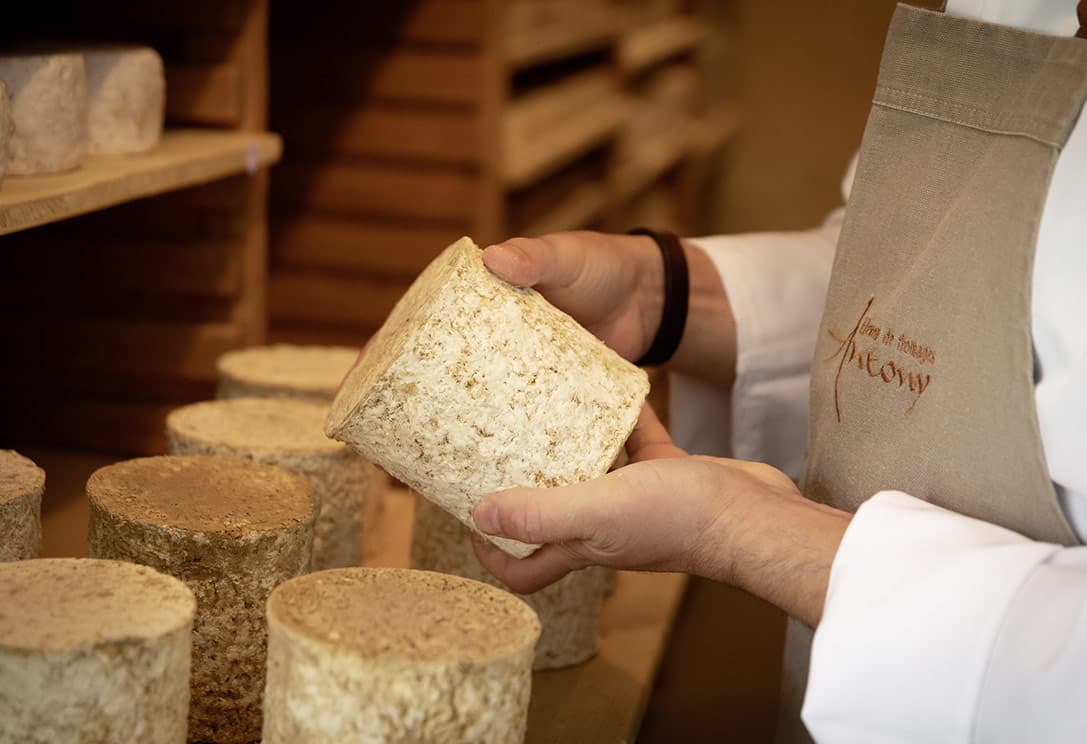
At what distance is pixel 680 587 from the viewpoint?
1813 mm

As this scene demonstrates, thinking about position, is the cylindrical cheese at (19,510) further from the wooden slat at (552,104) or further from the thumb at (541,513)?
the wooden slat at (552,104)

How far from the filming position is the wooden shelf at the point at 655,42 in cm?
404

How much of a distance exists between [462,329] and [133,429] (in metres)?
1.01

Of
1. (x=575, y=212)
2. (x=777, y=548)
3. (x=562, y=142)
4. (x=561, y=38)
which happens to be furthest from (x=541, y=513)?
(x=575, y=212)

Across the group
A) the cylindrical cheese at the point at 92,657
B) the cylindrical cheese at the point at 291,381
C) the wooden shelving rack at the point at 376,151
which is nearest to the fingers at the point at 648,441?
the cylindrical cheese at the point at 291,381

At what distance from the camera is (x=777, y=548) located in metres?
1.11

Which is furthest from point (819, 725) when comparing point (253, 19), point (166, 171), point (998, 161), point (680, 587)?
point (253, 19)

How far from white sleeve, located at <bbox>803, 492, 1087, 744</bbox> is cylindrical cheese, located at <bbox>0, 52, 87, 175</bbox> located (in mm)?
916

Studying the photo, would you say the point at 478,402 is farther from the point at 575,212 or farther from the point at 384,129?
the point at 575,212

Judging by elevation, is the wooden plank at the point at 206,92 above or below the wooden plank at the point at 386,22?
below

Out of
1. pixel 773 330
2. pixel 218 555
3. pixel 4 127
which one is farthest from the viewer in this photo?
pixel 773 330

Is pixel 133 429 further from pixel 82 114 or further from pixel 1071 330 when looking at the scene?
pixel 1071 330

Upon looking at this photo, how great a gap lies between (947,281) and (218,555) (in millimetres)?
691

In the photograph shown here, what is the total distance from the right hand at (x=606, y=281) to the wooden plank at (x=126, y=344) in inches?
24.8
